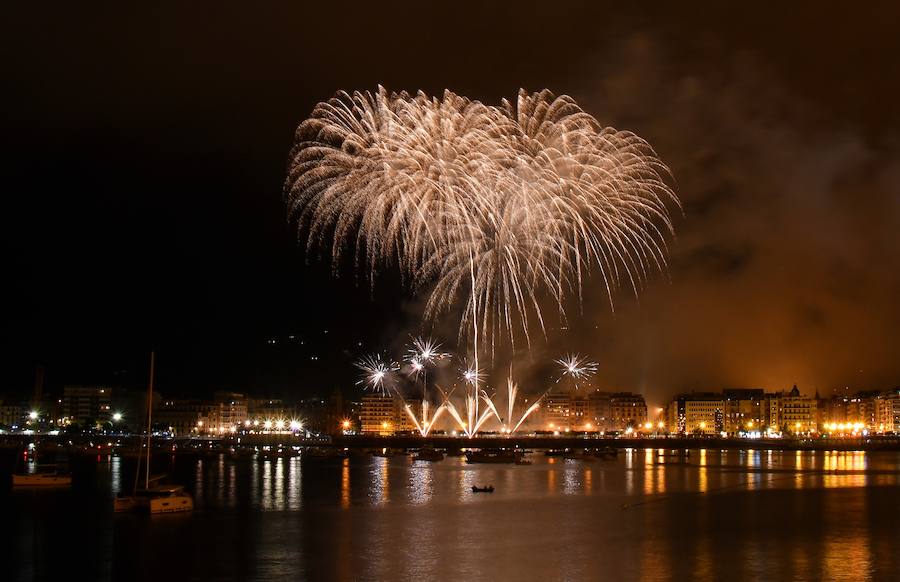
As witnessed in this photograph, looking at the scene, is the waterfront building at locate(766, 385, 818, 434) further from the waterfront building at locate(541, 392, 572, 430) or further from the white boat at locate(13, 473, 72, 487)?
the white boat at locate(13, 473, 72, 487)

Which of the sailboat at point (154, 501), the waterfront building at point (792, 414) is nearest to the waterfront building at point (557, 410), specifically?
the waterfront building at point (792, 414)

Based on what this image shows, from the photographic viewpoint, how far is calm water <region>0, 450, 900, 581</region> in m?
18.9

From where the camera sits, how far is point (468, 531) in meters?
24.1

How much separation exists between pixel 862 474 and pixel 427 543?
114ft

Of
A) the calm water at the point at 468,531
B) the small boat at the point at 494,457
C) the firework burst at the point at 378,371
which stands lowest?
the small boat at the point at 494,457

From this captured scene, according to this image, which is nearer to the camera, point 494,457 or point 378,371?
point 494,457

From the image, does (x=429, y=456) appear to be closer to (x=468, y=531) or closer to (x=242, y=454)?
(x=242, y=454)

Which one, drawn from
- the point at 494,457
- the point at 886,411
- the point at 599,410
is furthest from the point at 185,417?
the point at 886,411

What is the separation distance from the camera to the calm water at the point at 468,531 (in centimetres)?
1888

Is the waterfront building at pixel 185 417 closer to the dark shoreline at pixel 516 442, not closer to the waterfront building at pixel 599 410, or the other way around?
the dark shoreline at pixel 516 442

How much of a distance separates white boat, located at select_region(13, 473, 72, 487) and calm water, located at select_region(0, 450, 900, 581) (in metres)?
0.67

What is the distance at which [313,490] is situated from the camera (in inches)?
1465

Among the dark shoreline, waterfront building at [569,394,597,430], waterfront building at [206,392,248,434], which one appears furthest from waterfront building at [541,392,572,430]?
waterfront building at [206,392,248,434]

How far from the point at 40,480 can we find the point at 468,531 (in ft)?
78.5
